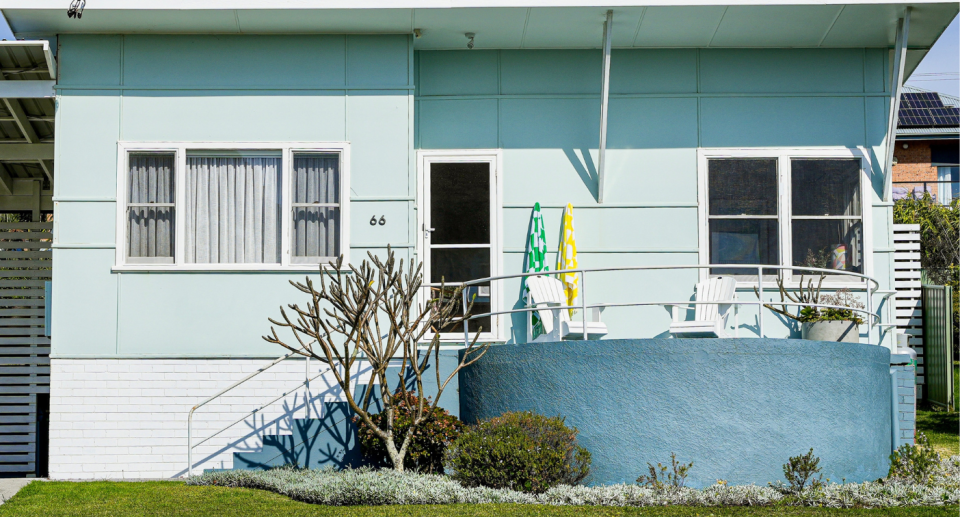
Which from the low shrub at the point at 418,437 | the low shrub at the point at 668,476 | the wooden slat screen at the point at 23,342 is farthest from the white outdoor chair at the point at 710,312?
the wooden slat screen at the point at 23,342

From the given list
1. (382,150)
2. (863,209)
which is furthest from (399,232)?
(863,209)

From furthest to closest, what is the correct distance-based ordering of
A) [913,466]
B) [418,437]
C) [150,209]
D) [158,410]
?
[150,209] < [158,410] < [418,437] < [913,466]

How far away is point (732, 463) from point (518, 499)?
6.84 ft

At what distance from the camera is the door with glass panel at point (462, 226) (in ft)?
40.6

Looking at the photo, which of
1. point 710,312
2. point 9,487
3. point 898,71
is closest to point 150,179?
point 9,487

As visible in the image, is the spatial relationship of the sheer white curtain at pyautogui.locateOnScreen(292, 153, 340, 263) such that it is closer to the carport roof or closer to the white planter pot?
the carport roof

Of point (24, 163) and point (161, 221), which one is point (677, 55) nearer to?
point (161, 221)

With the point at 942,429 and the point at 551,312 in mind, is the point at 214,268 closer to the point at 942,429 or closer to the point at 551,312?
the point at 551,312

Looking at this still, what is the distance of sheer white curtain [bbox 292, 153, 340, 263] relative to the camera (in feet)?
38.6

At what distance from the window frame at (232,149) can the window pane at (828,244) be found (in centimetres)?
543

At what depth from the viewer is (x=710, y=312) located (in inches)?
435

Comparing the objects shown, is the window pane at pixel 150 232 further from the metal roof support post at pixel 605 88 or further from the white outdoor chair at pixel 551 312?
the metal roof support post at pixel 605 88

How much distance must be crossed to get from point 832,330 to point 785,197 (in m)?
2.23

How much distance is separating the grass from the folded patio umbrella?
499 cm
